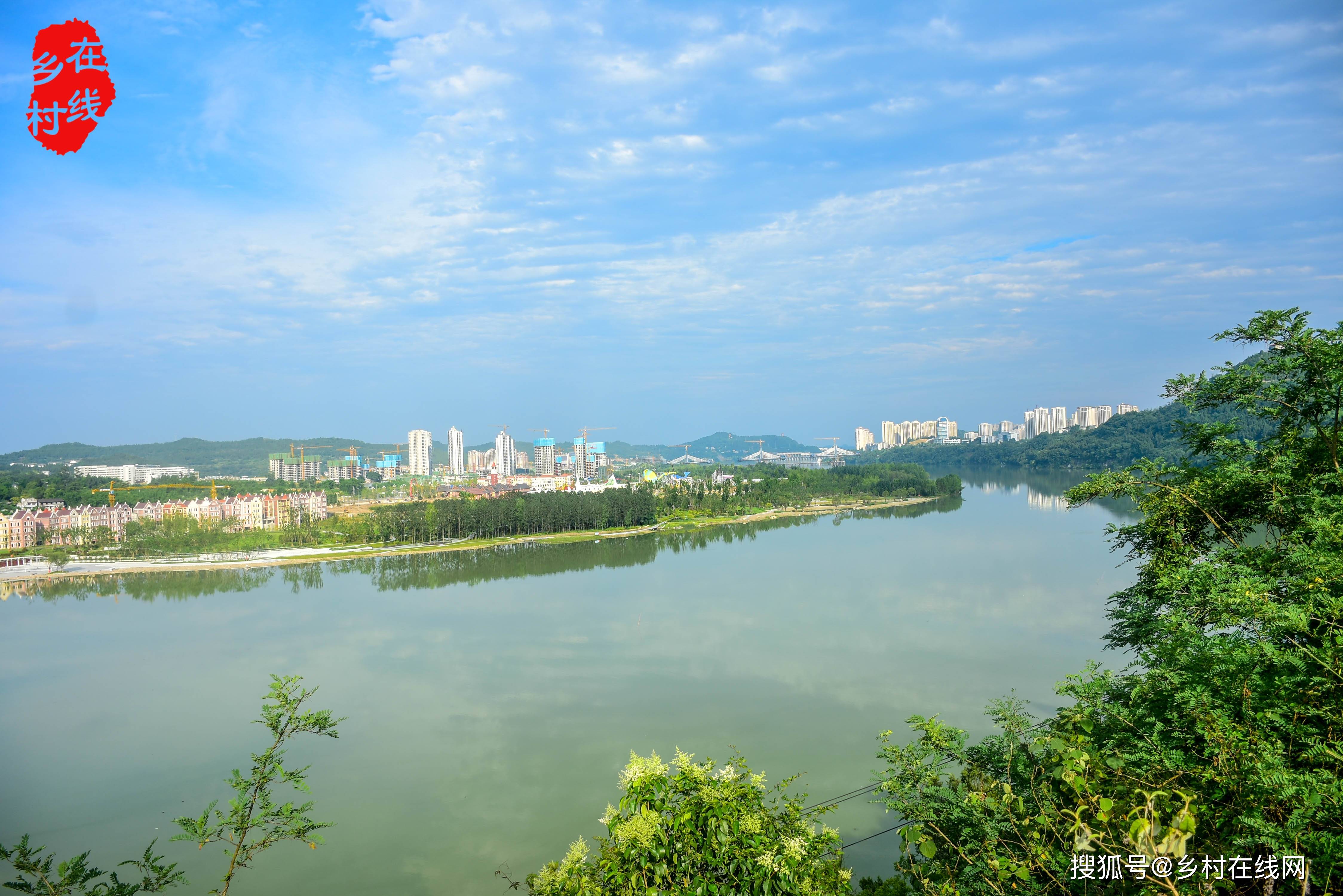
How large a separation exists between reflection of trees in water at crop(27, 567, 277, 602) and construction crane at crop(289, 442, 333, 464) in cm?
2119

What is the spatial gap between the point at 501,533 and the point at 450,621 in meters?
7.93

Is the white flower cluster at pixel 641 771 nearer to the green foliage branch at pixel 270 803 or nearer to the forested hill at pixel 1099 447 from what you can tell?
the green foliage branch at pixel 270 803

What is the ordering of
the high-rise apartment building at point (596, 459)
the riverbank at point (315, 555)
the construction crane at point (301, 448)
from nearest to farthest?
1. the riverbank at point (315, 555)
2. the construction crane at point (301, 448)
3. the high-rise apartment building at point (596, 459)

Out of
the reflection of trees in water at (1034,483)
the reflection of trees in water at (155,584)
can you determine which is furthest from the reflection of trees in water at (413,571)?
the reflection of trees in water at (1034,483)

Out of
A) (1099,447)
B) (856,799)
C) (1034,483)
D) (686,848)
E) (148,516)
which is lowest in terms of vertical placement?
(856,799)

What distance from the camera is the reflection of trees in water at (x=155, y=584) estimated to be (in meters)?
10.4

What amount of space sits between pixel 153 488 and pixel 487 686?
20934mm

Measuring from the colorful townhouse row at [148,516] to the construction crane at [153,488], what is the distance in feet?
2.31

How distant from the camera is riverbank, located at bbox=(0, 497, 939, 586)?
1207 cm

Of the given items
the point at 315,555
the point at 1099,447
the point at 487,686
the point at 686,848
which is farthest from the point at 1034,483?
the point at 686,848

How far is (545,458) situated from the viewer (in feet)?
135

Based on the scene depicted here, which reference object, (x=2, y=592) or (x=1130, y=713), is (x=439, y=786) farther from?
(x=2, y=592)

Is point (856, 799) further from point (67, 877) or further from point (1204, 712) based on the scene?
point (67, 877)

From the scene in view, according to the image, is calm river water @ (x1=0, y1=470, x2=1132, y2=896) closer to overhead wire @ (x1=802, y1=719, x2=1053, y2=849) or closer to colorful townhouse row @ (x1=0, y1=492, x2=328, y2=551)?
overhead wire @ (x1=802, y1=719, x2=1053, y2=849)
